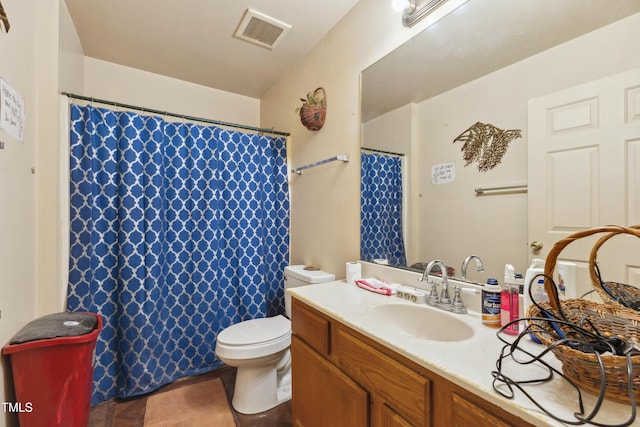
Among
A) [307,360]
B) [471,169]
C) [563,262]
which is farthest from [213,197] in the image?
[563,262]

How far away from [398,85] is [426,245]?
33.1 inches

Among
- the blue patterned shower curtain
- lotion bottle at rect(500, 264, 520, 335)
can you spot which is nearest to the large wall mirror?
lotion bottle at rect(500, 264, 520, 335)

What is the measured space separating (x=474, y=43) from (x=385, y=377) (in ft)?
4.34

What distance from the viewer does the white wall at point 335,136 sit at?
1576mm

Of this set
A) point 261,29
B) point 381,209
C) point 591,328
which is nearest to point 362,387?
point 591,328

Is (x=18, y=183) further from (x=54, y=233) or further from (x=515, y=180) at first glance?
(x=515, y=180)

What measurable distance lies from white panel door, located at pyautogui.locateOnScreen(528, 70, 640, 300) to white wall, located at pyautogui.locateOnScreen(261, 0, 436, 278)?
0.79 metres

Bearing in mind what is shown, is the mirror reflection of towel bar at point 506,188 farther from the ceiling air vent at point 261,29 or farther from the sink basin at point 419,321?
the ceiling air vent at point 261,29

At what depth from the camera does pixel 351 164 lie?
67.2 inches

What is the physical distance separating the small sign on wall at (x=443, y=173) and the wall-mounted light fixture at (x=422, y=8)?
0.66 m

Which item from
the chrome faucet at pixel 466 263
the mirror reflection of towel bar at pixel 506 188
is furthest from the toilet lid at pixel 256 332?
the mirror reflection of towel bar at pixel 506 188

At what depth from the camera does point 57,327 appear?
112cm

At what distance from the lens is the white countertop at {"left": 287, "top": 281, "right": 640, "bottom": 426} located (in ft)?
1.73

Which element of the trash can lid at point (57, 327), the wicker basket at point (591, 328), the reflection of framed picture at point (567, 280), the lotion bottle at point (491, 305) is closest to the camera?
the wicker basket at point (591, 328)
